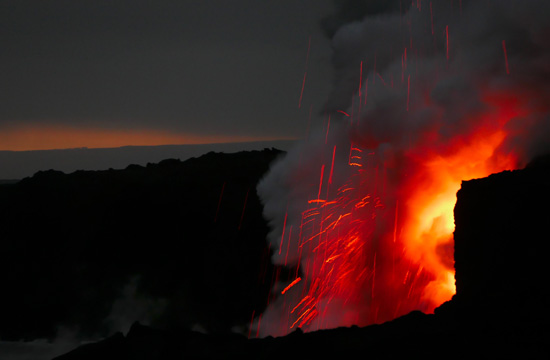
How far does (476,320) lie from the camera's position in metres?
9.80

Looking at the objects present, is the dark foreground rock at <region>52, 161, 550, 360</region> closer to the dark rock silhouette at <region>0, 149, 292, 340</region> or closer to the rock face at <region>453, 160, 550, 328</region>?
the rock face at <region>453, 160, 550, 328</region>

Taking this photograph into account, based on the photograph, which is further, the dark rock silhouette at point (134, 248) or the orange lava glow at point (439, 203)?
the dark rock silhouette at point (134, 248)

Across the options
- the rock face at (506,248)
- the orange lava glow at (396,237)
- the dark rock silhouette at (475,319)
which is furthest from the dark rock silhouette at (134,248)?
the rock face at (506,248)

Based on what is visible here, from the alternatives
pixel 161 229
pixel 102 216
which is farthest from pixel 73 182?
pixel 161 229

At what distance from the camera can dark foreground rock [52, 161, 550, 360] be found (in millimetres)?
8828

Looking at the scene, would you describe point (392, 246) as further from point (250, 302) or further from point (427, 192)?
point (250, 302)

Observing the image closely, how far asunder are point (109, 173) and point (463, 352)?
3840cm

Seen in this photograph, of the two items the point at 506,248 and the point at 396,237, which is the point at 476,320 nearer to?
the point at 506,248

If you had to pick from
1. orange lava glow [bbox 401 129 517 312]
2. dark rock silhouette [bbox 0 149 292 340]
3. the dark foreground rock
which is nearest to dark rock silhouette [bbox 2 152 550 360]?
the dark foreground rock

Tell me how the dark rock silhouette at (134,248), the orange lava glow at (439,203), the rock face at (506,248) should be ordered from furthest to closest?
the dark rock silhouette at (134,248), the orange lava glow at (439,203), the rock face at (506,248)

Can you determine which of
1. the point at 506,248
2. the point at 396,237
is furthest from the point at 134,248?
the point at 506,248

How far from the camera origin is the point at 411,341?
8.88 meters

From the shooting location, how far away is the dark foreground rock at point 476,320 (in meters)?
8.83

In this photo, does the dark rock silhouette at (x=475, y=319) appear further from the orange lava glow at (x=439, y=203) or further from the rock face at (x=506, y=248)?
the orange lava glow at (x=439, y=203)
